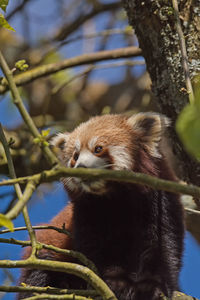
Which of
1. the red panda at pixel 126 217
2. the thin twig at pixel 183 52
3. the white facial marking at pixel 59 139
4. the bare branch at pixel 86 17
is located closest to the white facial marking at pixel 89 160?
the red panda at pixel 126 217

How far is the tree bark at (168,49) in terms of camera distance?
3193 mm

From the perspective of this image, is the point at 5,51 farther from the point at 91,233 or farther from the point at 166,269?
the point at 166,269

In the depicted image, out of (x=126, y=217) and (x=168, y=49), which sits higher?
(x=168, y=49)

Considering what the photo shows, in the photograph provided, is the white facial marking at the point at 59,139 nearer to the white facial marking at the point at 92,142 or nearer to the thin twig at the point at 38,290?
the white facial marking at the point at 92,142

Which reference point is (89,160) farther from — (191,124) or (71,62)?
(191,124)

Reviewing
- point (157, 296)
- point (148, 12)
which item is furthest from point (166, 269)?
point (148, 12)

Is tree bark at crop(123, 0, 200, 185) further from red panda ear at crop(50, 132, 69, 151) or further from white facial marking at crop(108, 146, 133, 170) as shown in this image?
red panda ear at crop(50, 132, 69, 151)

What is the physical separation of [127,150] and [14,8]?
3.09 metres

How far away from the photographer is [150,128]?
3699mm

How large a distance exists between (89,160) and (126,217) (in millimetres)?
532

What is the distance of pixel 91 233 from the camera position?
11.6 ft

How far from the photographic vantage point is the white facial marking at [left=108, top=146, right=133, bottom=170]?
11.3 ft

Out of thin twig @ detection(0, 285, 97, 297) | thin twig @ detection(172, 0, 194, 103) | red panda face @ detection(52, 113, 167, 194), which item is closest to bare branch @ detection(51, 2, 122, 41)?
red panda face @ detection(52, 113, 167, 194)

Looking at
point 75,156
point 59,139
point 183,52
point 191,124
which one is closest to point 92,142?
point 75,156
